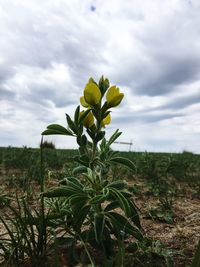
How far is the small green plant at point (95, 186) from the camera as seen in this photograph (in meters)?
1.69

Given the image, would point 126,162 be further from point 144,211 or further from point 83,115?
point 144,211

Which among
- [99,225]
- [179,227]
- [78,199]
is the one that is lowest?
[179,227]

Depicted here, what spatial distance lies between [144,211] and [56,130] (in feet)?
4.44

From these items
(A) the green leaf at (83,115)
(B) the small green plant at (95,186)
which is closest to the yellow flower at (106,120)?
(B) the small green plant at (95,186)

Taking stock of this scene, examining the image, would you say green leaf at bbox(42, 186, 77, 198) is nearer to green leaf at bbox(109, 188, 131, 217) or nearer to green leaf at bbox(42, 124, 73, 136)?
green leaf at bbox(109, 188, 131, 217)

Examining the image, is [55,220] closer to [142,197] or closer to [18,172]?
[142,197]

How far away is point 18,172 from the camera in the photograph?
4.73m

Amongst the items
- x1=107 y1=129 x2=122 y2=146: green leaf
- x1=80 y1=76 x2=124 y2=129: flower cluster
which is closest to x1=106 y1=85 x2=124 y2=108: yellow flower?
x1=80 y1=76 x2=124 y2=129: flower cluster

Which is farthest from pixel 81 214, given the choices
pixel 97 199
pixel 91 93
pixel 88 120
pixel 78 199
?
pixel 91 93

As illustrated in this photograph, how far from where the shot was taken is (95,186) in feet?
5.67

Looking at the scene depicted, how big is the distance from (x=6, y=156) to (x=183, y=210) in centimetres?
357

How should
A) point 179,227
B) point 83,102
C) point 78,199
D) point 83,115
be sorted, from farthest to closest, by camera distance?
point 179,227, point 83,102, point 83,115, point 78,199

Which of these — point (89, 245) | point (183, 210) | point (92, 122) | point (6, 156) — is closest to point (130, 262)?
point (89, 245)

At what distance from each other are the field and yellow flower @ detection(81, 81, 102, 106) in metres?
0.37
